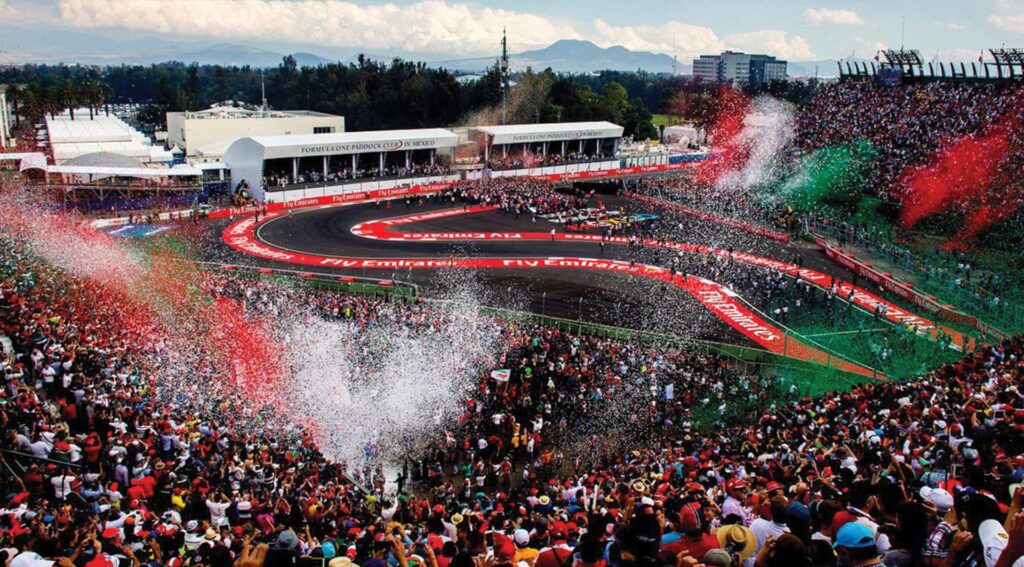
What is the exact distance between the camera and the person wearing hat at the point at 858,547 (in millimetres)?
5871

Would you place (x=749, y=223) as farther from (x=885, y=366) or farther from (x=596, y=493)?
(x=596, y=493)

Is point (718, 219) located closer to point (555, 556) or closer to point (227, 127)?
point (555, 556)

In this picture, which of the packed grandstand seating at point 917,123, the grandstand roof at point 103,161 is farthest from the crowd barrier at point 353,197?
the packed grandstand seating at point 917,123

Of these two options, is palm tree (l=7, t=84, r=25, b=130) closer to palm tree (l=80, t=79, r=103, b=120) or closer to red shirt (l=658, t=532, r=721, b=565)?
palm tree (l=80, t=79, r=103, b=120)

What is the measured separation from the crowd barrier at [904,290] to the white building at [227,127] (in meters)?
51.6

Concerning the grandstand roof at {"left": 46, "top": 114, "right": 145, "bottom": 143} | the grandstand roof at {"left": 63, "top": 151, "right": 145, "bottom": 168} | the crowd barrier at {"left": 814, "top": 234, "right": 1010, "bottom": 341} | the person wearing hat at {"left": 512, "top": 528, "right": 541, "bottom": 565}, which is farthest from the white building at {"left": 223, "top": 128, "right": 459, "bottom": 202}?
the person wearing hat at {"left": 512, "top": 528, "right": 541, "bottom": 565}

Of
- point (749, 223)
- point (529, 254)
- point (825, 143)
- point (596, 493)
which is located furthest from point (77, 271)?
point (825, 143)

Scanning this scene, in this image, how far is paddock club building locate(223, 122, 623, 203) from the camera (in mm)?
54531

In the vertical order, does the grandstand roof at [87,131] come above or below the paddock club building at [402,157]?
above

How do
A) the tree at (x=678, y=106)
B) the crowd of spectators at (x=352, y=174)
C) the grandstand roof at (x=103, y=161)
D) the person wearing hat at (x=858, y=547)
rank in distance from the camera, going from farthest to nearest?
the tree at (x=678, y=106), the crowd of spectators at (x=352, y=174), the grandstand roof at (x=103, y=161), the person wearing hat at (x=858, y=547)

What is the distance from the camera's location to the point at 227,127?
73.7 metres

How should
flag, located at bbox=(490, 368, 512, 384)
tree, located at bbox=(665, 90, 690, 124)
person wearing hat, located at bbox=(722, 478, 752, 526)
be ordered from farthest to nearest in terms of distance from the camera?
tree, located at bbox=(665, 90, 690, 124), flag, located at bbox=(490, 368, 512, 384), person wearing hat, located at bbox=(722, 478, 752, 526)

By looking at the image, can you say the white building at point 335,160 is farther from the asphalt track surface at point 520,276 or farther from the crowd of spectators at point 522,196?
the crowd of spectators at point 522,196

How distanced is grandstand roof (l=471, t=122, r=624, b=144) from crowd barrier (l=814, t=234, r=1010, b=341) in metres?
34.0
